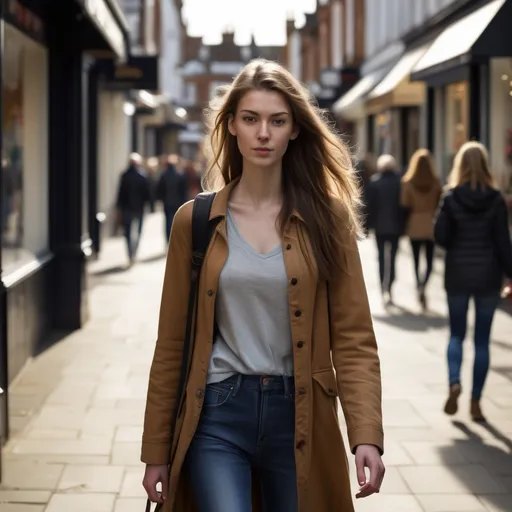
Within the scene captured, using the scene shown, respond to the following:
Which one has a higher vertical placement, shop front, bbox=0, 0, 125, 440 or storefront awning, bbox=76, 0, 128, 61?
storefront awning, bbox=76, 0, 128, 61

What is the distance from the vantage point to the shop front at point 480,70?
13.5 meters

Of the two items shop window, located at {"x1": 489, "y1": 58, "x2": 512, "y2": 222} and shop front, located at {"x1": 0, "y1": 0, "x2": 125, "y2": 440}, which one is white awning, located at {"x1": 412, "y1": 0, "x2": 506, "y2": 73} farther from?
shop front, located at {"x1": 0, "y1": 0, "x2": 125, "y2": 440}

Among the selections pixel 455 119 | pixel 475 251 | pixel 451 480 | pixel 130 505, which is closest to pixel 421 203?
pixel 475 251

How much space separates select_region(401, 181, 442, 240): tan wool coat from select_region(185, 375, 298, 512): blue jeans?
34.0 ft

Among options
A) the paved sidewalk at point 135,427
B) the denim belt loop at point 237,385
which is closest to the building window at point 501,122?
the paved sidewalk at point 135,427

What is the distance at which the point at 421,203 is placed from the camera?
13344 millimetres

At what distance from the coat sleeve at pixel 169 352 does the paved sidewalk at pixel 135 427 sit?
2.41m

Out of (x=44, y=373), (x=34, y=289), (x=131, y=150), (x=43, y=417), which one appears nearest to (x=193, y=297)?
(x=43, y=417)

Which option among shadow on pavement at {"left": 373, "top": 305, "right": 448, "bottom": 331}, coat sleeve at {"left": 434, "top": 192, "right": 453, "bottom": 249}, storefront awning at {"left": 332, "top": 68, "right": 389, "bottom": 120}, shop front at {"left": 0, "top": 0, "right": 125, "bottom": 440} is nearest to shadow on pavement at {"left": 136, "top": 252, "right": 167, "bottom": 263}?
shadow on pavement at {"left": 373, "top": 305, "right": 448, "bottom": 331}

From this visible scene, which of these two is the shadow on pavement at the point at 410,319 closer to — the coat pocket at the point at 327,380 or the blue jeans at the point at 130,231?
the blue jeans at the point at 130,231

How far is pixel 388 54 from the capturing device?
29.2 meters

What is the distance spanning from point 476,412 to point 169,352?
15.4 ft

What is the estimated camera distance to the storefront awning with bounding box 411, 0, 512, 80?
13.5 metres

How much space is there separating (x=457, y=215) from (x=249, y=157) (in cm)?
473
